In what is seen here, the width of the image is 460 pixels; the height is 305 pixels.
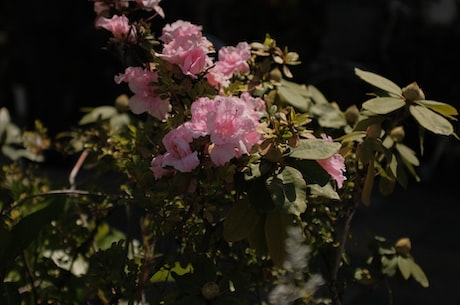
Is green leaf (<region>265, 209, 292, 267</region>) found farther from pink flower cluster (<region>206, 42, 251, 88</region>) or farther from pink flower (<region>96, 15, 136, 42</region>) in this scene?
pink flower (<region>96, 15, 136, 42</region>)

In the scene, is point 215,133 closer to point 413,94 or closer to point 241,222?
point 241,222

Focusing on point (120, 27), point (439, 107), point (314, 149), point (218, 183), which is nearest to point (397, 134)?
point (439, 107)

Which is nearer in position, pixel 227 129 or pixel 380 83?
pixel 227 129

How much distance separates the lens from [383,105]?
150 cm

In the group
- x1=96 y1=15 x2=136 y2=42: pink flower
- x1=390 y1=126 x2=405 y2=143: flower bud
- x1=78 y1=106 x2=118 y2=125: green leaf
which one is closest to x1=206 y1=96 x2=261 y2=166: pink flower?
x1=96 y1=15 x2=136 y2=42: pink flower

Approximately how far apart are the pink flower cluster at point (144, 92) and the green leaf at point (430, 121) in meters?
0.49

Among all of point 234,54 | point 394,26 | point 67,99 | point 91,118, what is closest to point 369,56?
point 394,26

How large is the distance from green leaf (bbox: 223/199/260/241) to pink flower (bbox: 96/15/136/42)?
1.44 feet

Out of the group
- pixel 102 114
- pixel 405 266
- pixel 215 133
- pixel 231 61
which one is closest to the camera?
pixel 215 133

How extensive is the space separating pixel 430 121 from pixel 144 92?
56 centimetres

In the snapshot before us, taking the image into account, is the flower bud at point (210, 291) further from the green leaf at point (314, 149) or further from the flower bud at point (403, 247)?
the flower bud at point (403, 247)

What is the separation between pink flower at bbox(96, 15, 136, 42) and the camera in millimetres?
1588

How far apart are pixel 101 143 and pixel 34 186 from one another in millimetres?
387

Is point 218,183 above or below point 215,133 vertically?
below
